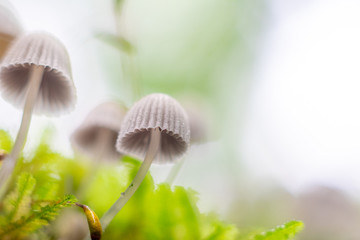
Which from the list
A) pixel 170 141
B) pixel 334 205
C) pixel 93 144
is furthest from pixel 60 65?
pixel 334 205

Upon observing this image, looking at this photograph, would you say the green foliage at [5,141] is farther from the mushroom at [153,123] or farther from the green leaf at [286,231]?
the green leaf at [286,231]

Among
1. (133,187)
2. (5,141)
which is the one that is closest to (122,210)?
(133,187)

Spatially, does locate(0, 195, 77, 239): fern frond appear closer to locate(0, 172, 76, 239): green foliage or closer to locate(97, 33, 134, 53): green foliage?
locate(0, 172, 76, 239): green foliage

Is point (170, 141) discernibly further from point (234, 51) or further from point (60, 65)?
point (234, 51)

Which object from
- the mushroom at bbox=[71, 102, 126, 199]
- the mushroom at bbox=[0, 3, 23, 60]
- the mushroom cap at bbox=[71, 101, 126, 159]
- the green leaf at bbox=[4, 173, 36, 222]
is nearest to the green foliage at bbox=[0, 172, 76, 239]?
the green leaf at bbox=[4, 173, 36, 222]

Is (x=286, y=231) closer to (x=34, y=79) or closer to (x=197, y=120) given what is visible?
(x=34, y=79)
